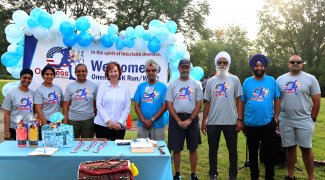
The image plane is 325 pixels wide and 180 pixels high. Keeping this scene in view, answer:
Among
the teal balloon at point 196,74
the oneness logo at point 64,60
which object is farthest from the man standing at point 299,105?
the oneness logo at point 64,60

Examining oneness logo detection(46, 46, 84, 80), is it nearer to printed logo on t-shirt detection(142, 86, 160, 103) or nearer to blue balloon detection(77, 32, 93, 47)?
blue balloon detection(77, 32, 93, 47)

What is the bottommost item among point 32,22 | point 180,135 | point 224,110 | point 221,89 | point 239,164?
point 239,164

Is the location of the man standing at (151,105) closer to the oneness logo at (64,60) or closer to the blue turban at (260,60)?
the blue turban at (260,60)

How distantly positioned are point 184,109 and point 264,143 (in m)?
1.17

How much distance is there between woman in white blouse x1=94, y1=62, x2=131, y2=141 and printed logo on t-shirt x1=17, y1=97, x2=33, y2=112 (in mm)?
886

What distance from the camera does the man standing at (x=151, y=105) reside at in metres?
4.85

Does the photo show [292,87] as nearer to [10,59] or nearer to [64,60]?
[64,60]

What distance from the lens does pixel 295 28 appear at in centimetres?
3791

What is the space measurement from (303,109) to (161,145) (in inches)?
81.3

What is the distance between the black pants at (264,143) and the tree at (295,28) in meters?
33.2

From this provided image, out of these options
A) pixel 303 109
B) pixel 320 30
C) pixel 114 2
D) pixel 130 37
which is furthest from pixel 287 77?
pixel 320 30

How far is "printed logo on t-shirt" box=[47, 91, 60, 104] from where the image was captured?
476 cm

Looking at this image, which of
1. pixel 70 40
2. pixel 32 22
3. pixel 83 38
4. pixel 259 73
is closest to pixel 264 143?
pixel 259 73

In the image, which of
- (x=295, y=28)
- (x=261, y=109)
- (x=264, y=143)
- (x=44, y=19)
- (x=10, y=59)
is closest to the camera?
(x=261, y=109)
